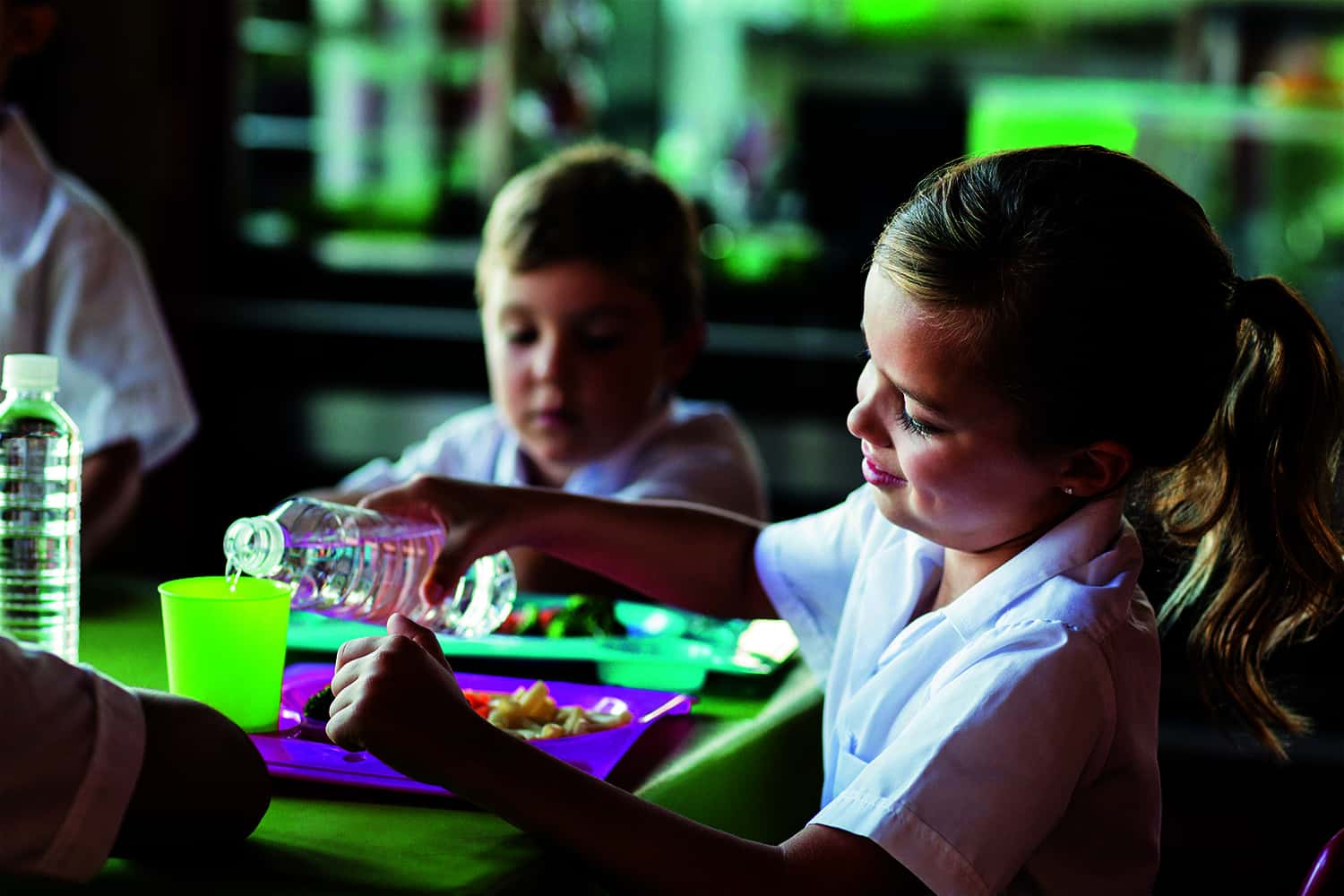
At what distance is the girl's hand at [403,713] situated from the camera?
2.75 ft

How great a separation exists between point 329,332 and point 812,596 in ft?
9.24

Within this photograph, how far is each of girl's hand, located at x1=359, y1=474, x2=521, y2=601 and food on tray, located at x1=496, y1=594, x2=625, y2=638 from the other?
0.15 meters

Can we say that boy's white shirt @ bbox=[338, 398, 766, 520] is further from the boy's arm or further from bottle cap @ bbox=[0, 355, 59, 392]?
bottle cap @ bbox=[0, 355, 59, 392]

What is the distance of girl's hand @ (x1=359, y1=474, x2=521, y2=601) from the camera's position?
1.17 meters

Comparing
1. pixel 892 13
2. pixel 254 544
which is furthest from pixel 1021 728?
pixel 892 13

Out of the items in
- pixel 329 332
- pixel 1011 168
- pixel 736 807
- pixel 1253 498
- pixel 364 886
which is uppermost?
pixel 1011 168

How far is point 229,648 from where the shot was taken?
99 cm

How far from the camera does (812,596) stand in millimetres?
1306

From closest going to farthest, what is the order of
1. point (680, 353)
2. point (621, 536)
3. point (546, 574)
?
point (621, 536) → point (546, 574) → point (680, 353)

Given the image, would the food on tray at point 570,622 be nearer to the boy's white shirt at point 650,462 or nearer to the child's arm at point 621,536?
the child's arm at point 621,536

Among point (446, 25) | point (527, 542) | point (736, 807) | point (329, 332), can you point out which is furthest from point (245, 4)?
point (736, 807)

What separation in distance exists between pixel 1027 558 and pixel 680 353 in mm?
938

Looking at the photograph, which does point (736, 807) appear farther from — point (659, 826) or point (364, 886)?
point (364, 886)

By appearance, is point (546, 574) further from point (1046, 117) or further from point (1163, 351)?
point (1046, 117)
